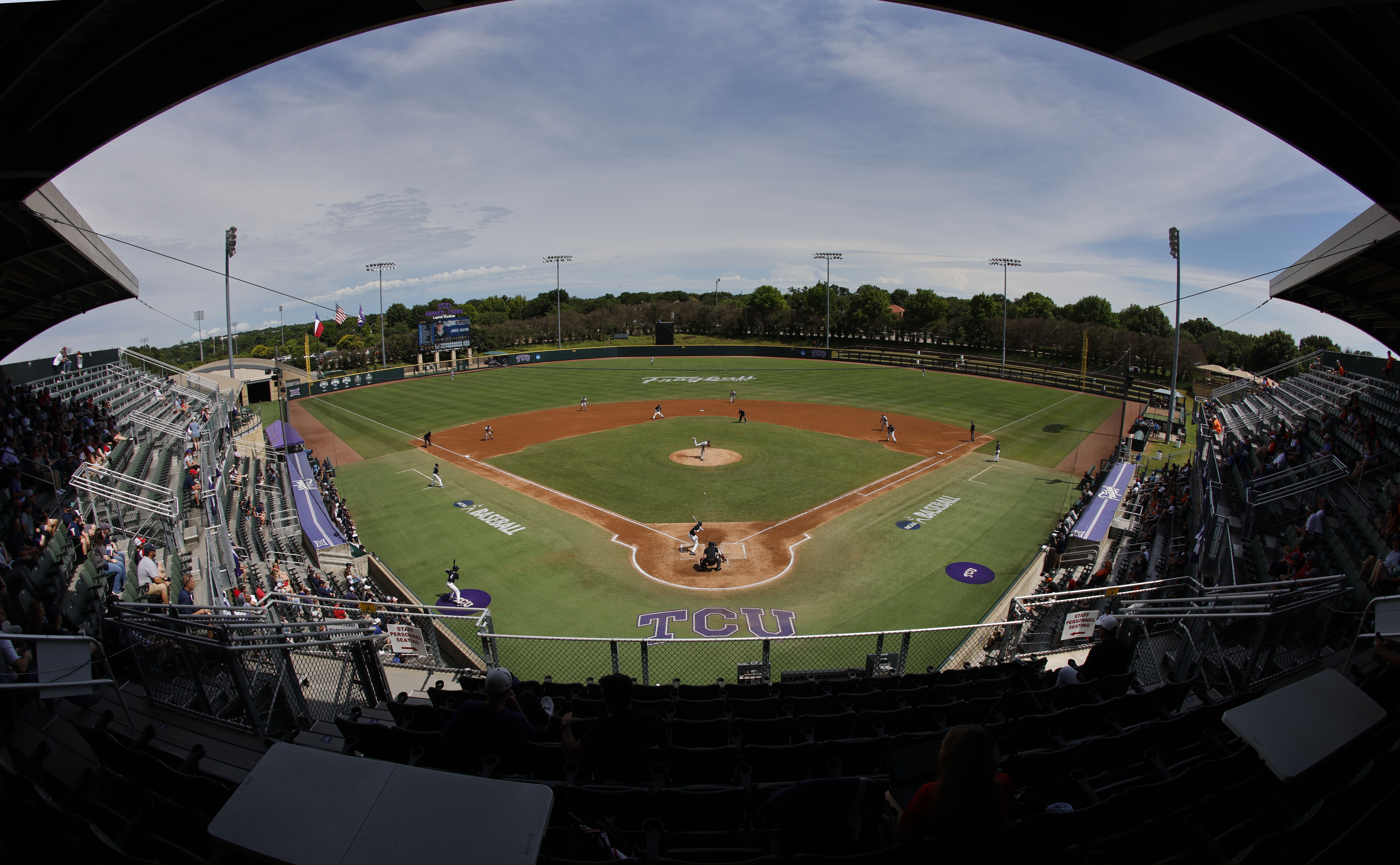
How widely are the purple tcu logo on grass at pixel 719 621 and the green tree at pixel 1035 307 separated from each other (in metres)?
99.5

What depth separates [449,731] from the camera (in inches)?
199

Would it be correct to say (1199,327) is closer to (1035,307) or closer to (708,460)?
(1035,307)

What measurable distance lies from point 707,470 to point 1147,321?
95.5 m

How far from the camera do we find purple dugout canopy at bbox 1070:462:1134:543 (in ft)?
68.0

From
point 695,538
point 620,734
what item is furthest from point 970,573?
point 620,734

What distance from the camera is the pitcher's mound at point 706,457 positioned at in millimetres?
32875

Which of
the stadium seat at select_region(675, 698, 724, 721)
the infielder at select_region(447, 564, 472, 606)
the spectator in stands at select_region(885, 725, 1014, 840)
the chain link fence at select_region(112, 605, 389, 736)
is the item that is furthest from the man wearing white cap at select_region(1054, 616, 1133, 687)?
the infielder at select_region(447, 564, 472, 606)

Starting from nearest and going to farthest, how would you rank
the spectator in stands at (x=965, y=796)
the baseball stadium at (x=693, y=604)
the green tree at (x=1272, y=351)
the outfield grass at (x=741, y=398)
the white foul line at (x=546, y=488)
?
1. the spectator in stands at (x=965, y=796)
2. the baseball stadium at (x=693, y=604)
3. the white foul line at (x=546, y=488)
4. the outfield grass at (x=741, y=398)
5. the green tree at (x=1272, y=351)

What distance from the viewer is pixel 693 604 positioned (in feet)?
61.2

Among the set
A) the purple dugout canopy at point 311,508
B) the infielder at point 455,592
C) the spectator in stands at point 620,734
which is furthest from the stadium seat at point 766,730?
the purple dugout canopy at point 311,508

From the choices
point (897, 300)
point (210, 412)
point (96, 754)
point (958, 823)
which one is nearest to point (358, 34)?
point (96, 754)

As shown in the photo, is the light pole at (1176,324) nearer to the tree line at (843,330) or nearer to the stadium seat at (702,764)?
the tree line at (843,330)

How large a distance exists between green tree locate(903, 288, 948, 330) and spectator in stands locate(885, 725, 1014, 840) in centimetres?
10591

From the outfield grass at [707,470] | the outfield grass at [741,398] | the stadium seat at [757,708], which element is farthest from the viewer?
the outfield grass at [741,398]
